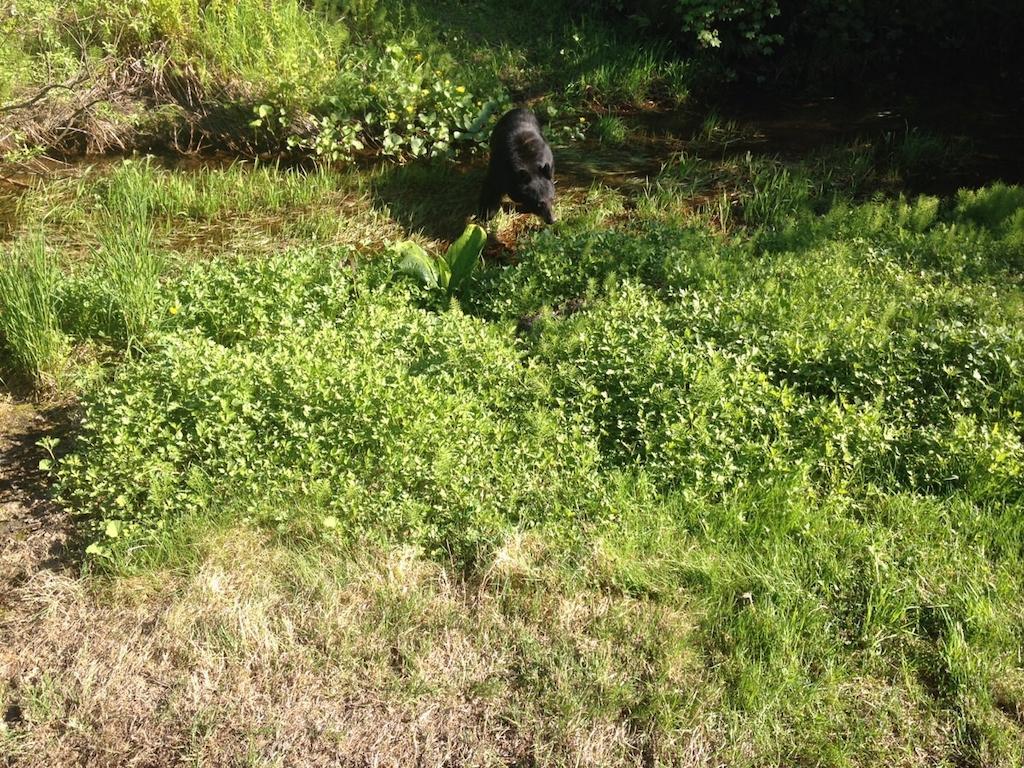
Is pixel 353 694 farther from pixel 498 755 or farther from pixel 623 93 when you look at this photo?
pixel 623 93

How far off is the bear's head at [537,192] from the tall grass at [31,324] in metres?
3.29

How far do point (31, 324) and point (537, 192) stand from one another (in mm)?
3568

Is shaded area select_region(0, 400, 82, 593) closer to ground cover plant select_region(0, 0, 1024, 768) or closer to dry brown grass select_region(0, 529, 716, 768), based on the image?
ground cover plant select_region(0, 0, 1024, 768)

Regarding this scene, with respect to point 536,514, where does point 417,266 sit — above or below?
above

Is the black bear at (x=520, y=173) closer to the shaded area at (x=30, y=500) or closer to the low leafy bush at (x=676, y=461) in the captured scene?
the low leafy bush at (x=676, y=461)

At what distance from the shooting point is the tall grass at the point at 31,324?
466 cm

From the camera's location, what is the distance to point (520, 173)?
21.7 ft

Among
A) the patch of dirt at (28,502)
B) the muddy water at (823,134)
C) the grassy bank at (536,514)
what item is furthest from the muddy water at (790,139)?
the patch of dirt at (28,502)

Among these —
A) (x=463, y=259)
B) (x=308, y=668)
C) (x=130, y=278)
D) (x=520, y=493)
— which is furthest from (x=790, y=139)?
(x=308, y=668)

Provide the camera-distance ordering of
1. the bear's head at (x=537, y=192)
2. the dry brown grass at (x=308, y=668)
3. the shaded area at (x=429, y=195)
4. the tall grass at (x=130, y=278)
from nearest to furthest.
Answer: the dry brown grass at (x=308, y=668)
the tall grass at (x=130, y=278)
the bear's head at (x=537, y=192)
the shaded area at (x=429, y=195)

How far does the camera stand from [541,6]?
33.3 ft

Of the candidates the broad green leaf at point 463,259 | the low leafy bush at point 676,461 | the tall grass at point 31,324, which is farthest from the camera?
the broad green leaf at point 463,259

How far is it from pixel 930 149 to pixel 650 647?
19.6 ft

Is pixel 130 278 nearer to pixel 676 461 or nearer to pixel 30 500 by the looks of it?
pixel 30 500
